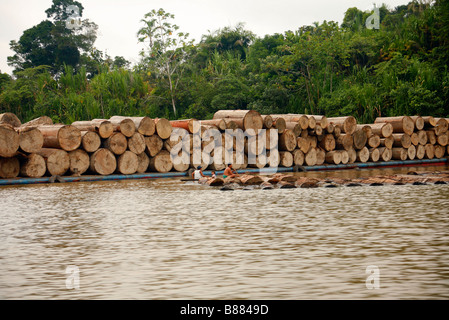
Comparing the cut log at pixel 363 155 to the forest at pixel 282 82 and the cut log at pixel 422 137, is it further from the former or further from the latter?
the forest at pixel 282 82

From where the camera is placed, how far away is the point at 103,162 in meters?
15.0

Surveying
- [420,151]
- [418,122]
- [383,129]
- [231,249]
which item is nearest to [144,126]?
[383,129]

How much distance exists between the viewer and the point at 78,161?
14.8 metres

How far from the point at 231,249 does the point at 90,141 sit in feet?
35.8

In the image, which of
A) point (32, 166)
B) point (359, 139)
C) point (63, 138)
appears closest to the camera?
point (32, 166)

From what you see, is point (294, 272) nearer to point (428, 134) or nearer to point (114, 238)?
point (114, 238)

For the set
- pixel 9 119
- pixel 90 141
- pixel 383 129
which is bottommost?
pixel 90 141

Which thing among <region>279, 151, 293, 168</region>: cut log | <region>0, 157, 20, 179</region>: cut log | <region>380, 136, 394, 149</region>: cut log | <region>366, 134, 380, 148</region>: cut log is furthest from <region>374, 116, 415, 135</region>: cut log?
<region>0, 157, 20, 179</region>: cut log

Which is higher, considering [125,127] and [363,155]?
[125,127]

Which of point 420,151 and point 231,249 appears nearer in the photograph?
point 231,249

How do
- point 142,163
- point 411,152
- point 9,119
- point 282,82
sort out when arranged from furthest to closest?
point 282,82 < point 411,152 < point 9,119 < point 142,163

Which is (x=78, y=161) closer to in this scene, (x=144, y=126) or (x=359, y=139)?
(x=144, y=126)

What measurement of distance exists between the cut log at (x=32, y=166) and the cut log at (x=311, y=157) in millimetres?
8465
